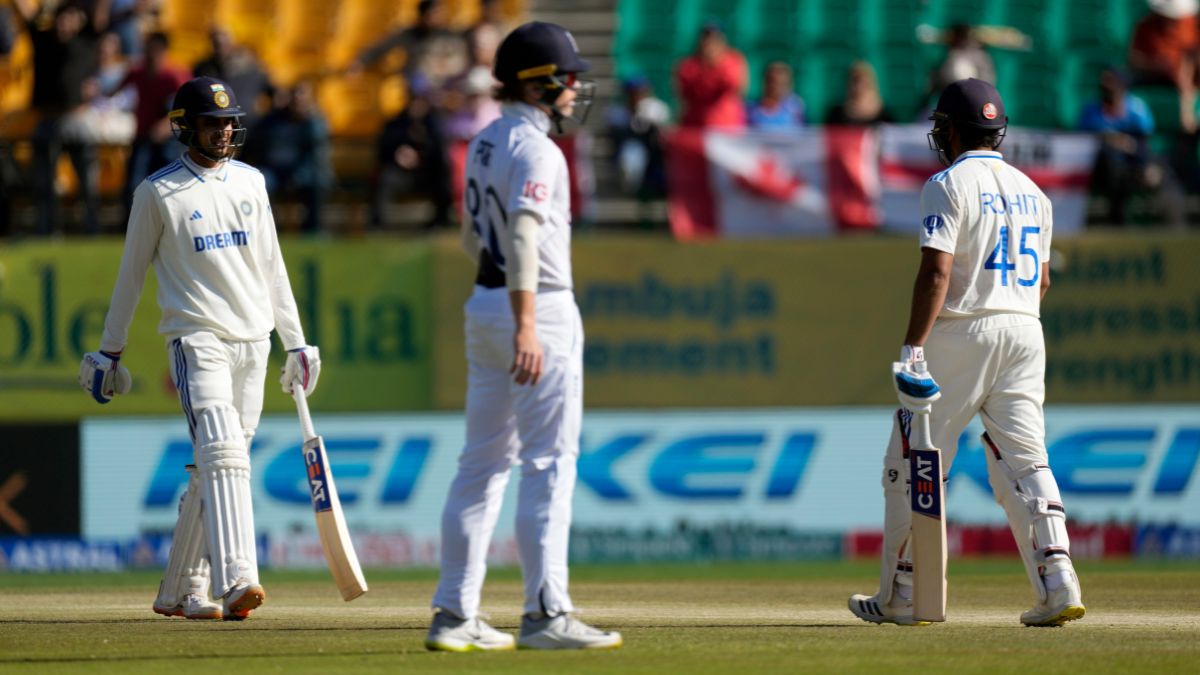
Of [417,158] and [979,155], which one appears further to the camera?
[417,158]

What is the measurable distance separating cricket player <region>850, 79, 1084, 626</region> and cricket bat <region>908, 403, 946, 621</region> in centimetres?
17

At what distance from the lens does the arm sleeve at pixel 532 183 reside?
22.5 feet

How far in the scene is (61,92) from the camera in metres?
16.8

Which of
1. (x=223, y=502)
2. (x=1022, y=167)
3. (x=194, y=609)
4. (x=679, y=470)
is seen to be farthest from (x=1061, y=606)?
(x=1022, y=167)

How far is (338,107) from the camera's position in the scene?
1859 centimetres

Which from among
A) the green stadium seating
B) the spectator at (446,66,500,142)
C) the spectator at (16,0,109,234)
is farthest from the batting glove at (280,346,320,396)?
the green stadium seating

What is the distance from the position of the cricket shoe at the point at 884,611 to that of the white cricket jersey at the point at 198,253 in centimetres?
296

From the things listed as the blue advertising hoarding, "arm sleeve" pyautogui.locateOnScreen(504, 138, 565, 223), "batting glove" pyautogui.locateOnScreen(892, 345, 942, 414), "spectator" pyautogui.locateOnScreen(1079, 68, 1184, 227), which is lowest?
the blue advertising hoarding

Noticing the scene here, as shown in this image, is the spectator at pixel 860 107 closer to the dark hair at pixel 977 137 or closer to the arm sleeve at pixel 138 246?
the dark hair at pixel 977 137

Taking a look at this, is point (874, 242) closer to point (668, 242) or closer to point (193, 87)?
point (668, 242)

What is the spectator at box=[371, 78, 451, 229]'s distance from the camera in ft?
51.5

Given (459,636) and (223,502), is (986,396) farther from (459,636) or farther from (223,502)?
(223,502)

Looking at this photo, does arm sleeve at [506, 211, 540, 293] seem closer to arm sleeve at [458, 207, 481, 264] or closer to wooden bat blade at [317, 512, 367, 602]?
arm sleeve at [458, 207, 481, 264]

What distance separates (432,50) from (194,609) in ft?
30.8
